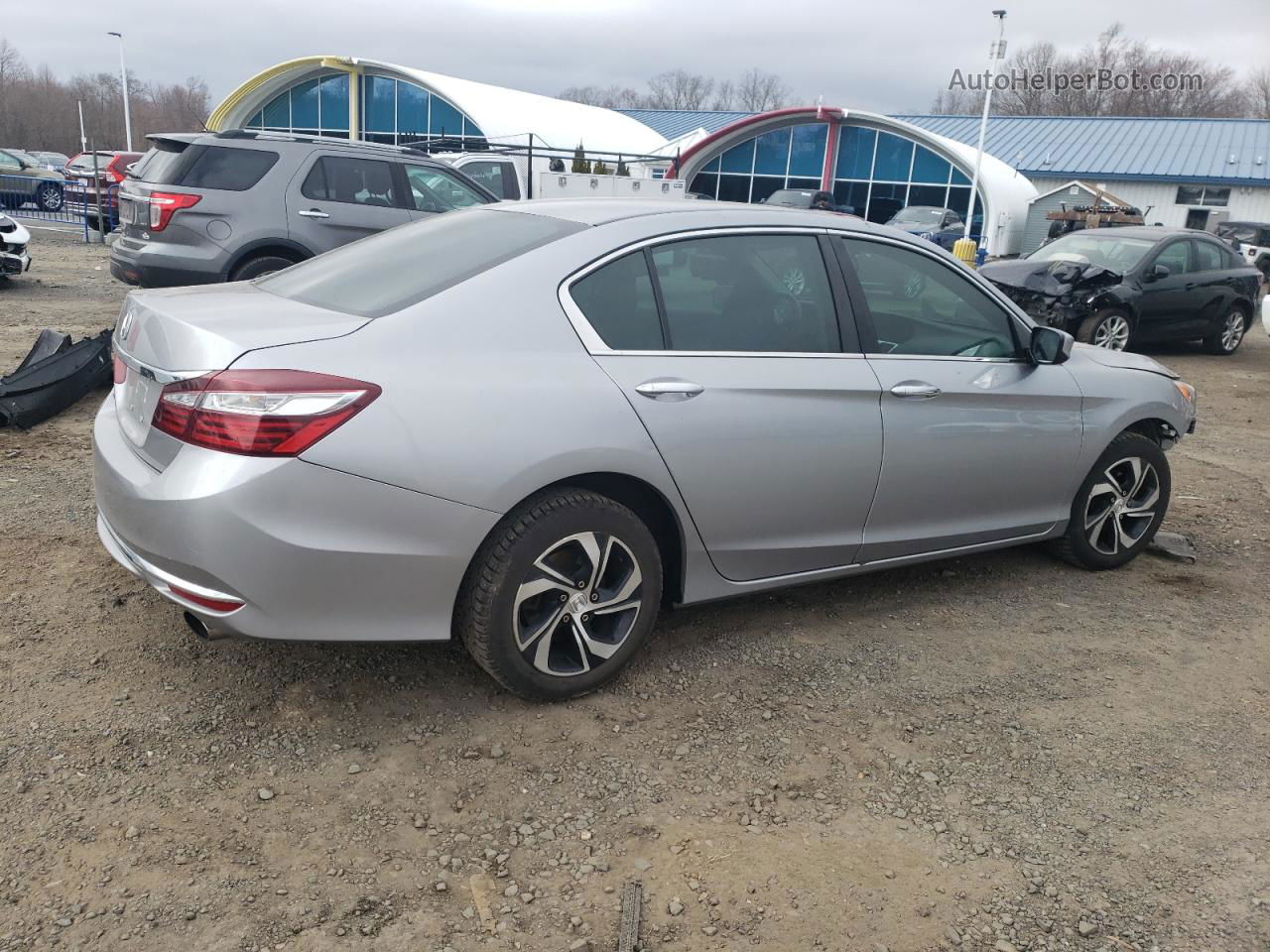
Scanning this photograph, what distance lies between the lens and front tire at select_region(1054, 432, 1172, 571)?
4727 millimetres

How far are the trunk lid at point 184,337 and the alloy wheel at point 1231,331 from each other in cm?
1334

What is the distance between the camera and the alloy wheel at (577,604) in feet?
10.3

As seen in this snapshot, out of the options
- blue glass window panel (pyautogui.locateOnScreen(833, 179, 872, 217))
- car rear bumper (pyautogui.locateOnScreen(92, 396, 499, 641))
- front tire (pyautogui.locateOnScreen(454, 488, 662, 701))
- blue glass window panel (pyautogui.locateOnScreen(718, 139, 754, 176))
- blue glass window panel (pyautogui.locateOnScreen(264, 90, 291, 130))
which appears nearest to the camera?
car rear bumper (pyautogui.locateOnScreen(92, 396, 499, 641))

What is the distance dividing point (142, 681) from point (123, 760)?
1.55 ft

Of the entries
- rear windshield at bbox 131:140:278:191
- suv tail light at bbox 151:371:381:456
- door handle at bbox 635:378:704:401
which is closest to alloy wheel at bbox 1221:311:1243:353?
rear windshield at bbox 131:140:278:191

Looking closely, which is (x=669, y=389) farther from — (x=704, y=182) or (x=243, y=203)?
(x=704, y=182)

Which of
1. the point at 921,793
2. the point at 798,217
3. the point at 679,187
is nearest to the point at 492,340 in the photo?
the point at 798,217

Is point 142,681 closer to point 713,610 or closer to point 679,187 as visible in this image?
point 713,610

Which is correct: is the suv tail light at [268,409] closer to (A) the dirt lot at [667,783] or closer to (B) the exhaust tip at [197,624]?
(B) the exhaust tip at [197,624]

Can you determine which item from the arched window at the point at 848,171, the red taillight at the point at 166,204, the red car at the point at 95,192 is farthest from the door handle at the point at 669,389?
the arched window at the point at 848,171

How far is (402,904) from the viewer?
246 centimetres

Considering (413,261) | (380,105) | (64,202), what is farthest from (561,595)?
(380,105)

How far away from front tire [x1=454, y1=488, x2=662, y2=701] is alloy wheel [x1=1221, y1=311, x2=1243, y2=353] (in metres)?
12.7

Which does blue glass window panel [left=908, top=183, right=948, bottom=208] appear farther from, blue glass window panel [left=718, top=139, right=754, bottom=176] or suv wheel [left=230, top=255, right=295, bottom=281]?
suv wheel [left=230, top=255, right=295, bottom=281]
